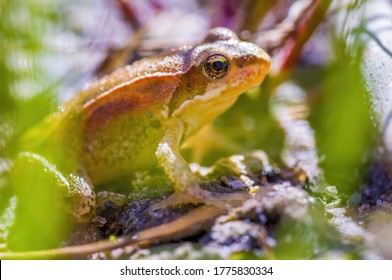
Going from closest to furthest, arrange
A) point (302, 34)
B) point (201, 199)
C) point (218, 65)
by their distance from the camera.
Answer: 1. point (201, 199)
2. point (218, 65)
3. point (302, 34)

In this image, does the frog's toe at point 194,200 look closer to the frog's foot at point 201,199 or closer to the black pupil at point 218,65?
the frog's foot at point 201,199

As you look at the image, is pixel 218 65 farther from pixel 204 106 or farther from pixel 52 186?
pixel 52 186

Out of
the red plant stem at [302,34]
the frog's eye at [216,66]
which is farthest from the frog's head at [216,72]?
the red plant stem at [302,34]

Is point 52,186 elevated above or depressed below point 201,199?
above

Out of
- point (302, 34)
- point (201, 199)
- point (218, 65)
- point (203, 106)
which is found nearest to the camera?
point (201, 199)

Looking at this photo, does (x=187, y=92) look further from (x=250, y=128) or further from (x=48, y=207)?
(x=48, y=207)

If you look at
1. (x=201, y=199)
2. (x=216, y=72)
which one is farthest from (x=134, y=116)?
(x=201, y=199)

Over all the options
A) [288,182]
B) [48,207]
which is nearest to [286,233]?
[288,182]
